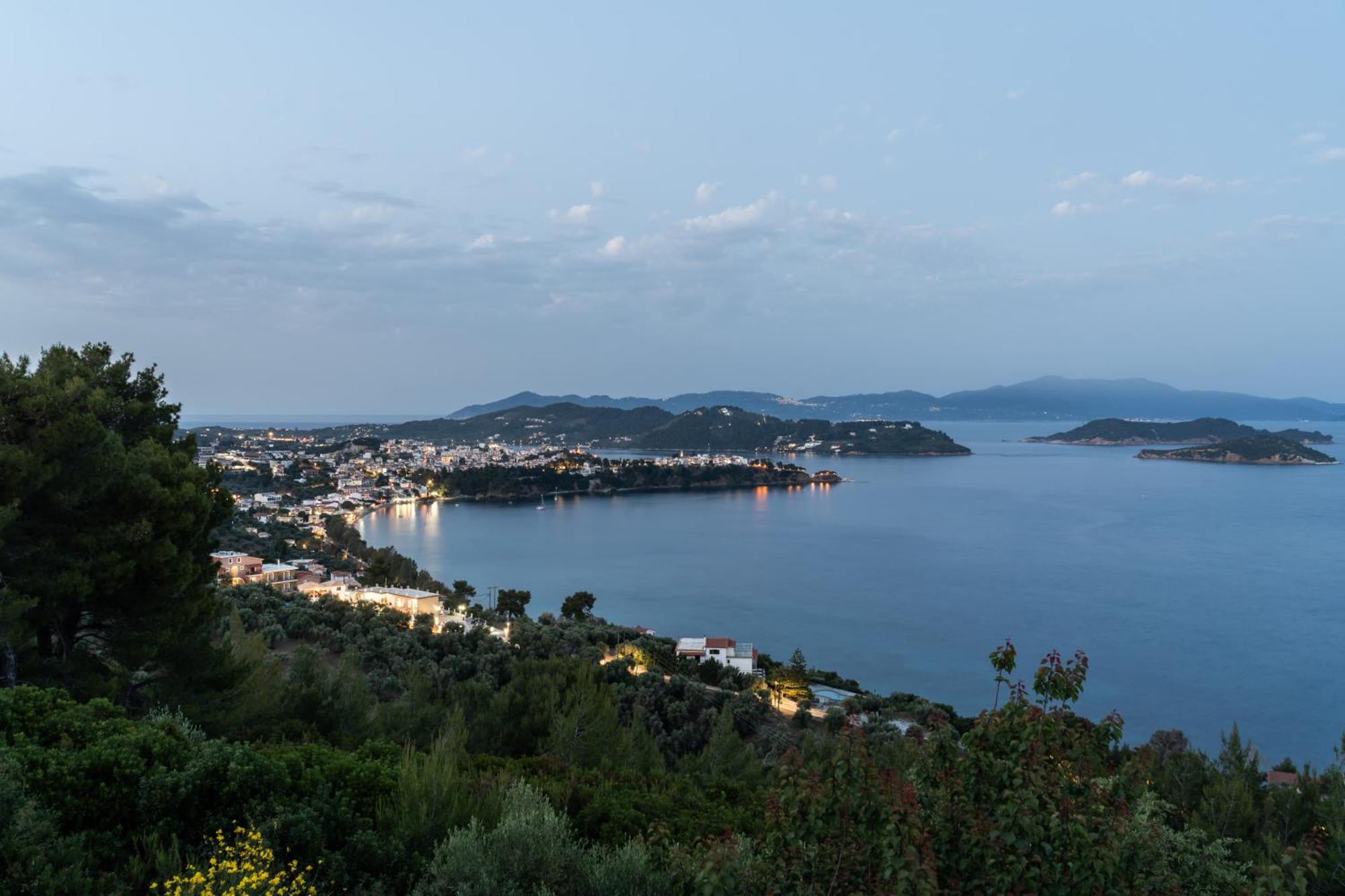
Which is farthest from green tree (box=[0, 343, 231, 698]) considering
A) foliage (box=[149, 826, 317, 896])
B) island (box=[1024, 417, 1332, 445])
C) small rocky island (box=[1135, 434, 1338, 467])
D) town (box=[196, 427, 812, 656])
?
island (box=[1024, 417, 1332, 445])

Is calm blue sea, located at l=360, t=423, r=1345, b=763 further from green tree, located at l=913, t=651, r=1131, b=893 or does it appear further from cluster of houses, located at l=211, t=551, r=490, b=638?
green tree, located at l=913, t=651, r=1131, b=893

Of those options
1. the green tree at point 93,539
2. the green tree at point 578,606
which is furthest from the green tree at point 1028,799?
the green tree at point 578,606

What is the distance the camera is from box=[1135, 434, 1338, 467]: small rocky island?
74688 mm

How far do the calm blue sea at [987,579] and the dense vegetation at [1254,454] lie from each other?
70.1 feet

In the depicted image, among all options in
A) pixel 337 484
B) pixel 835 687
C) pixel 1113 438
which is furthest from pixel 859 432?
pixel 835 687

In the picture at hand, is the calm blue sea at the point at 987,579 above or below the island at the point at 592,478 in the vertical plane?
below

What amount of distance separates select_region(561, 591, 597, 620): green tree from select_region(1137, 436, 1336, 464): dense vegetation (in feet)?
A: 266

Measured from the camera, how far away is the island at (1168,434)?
96.6 m

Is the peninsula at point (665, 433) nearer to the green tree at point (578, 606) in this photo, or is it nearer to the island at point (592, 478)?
the island at point (592, 478)

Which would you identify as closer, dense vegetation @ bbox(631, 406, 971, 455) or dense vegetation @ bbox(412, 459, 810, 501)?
dense vegetation @ bbox(412, 459, 810, 501)

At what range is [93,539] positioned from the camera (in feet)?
16.1

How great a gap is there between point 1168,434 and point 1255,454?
2778 cm

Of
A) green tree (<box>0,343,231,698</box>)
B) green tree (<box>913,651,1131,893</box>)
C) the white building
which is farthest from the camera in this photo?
the white building

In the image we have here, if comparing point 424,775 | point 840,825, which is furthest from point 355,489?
point 840,825
